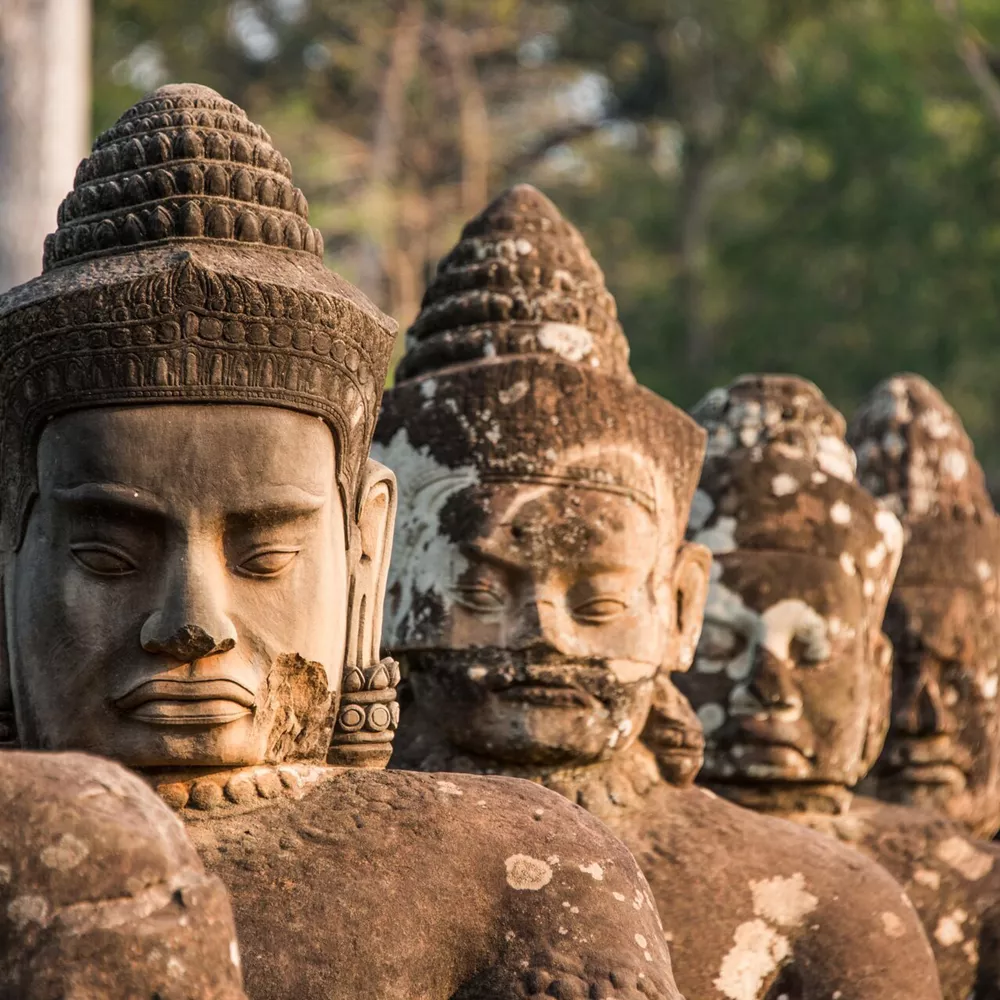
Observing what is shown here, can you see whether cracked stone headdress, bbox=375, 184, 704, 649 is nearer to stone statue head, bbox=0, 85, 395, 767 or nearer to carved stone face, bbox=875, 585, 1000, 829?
stone statue head, bbox=0, 85, 395, 767

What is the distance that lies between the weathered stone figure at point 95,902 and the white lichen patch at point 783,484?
14.3 feet

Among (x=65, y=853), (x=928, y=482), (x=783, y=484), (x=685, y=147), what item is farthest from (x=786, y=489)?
(x=685, y=147)

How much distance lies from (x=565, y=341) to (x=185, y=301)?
6.95 ft

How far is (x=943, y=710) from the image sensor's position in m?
8.54

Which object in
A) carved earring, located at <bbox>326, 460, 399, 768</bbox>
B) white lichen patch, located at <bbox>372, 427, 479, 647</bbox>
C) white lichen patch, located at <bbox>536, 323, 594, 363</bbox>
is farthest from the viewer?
white lichen patch, located at <bbox>536, 323, 594, 363</bbox>

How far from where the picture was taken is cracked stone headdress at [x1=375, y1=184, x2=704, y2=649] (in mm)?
6121

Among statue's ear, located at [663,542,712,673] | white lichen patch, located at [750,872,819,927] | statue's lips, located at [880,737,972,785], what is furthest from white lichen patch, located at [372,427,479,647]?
statue's lips, located at [880,737,972,785]

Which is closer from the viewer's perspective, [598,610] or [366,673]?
[366,673]

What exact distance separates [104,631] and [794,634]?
348 centimetres

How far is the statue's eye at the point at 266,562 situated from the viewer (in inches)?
175

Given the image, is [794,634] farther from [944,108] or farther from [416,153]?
[416,153]

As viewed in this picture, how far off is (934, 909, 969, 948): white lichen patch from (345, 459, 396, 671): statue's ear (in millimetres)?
2906

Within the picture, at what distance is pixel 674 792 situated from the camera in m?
6.39

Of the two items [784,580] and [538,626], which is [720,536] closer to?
[784,580]
